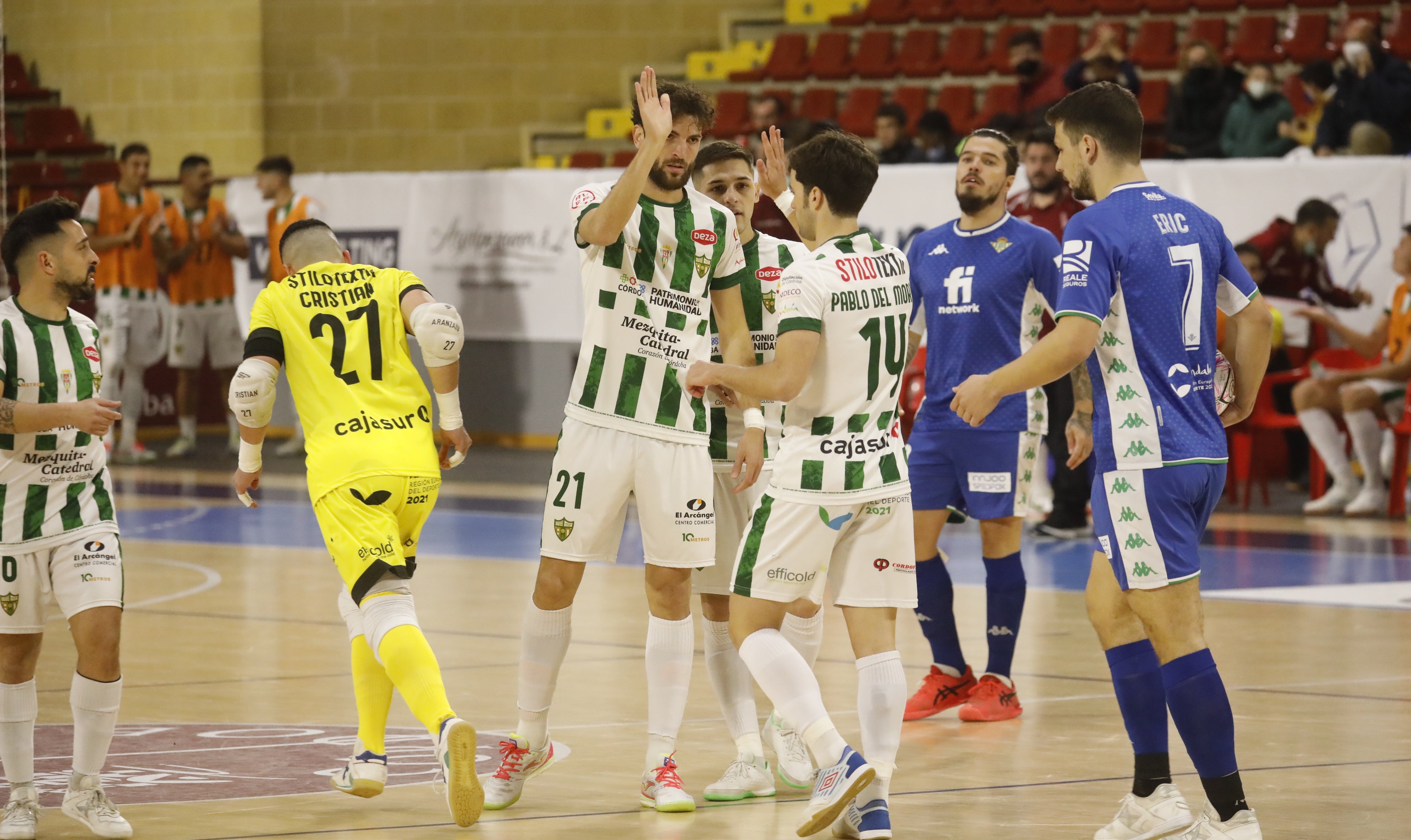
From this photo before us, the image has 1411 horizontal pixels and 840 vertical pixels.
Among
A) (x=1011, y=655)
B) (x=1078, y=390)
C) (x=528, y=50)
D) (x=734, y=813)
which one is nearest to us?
(x=734, y=813)

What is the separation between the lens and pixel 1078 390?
5984 mm

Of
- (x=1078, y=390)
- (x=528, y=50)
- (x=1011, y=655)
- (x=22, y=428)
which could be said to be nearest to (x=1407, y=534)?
(x=1011, y=655)

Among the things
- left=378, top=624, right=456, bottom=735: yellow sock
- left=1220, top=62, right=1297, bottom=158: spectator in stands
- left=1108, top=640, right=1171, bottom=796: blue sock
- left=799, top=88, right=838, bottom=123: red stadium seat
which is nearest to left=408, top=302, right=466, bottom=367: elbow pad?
left=378, top=624, right=456, bottom=735: yellow sock

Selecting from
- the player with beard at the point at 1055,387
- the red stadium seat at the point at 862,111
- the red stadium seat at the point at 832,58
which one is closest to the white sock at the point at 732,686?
the player with beard at the point at 1055,387

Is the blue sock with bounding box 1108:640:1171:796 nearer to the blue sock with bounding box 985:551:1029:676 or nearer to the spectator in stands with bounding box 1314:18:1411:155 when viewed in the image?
the blue sock with bounding box 985:551:1029:676

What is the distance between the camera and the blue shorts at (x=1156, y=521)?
489 centimetres

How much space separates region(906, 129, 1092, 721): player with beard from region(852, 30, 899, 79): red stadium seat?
41.8 feet

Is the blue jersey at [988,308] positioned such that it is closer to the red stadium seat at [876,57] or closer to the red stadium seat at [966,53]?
the red stadium seat at [966,53]

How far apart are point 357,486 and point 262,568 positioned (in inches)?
227

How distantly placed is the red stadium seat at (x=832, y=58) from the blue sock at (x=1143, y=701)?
15.2m

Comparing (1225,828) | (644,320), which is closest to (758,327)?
(644,320)

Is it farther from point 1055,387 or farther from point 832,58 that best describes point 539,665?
point 832,58

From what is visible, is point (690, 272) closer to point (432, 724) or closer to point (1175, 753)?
point (432, 724)

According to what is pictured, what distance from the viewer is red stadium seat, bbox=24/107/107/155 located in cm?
2127
